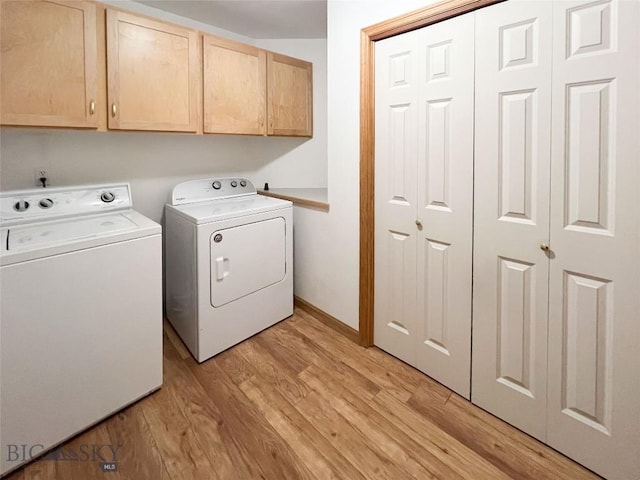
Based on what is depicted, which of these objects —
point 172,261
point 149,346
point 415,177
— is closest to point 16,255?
point 149,346

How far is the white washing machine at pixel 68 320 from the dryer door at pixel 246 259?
0.39 metres

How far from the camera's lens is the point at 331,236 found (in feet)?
7.70

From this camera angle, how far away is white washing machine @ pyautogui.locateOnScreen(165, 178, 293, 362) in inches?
78.4

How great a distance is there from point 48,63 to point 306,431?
6.96 feet

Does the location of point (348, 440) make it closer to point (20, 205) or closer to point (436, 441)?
point (436, 441)

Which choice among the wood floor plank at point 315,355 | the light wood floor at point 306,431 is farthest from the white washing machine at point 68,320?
the wood floor plank at point 315,355

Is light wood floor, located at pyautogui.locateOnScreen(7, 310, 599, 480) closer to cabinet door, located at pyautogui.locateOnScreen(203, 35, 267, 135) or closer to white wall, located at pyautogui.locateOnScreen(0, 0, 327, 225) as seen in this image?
white wall, located at pyautogui.locateOnScreen(0, 0, 327, 225)

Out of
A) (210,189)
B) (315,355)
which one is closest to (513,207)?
(315,355)

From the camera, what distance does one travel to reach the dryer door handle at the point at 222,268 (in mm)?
2021

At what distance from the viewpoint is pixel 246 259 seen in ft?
7.20

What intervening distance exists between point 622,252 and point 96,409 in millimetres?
2218

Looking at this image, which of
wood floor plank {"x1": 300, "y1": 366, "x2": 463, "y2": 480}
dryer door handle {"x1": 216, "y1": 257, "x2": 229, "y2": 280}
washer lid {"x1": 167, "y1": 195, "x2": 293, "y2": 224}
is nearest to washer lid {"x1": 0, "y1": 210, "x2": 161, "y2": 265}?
washer lid {"x1": 167, "y1": 195, "x2": 293, "y2": 224}

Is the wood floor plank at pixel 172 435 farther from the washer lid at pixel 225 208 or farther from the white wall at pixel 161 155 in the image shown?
the white wall at pixel 161 155

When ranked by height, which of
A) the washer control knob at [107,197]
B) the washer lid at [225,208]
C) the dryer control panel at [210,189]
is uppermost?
the dryer control panel at [210,189]
